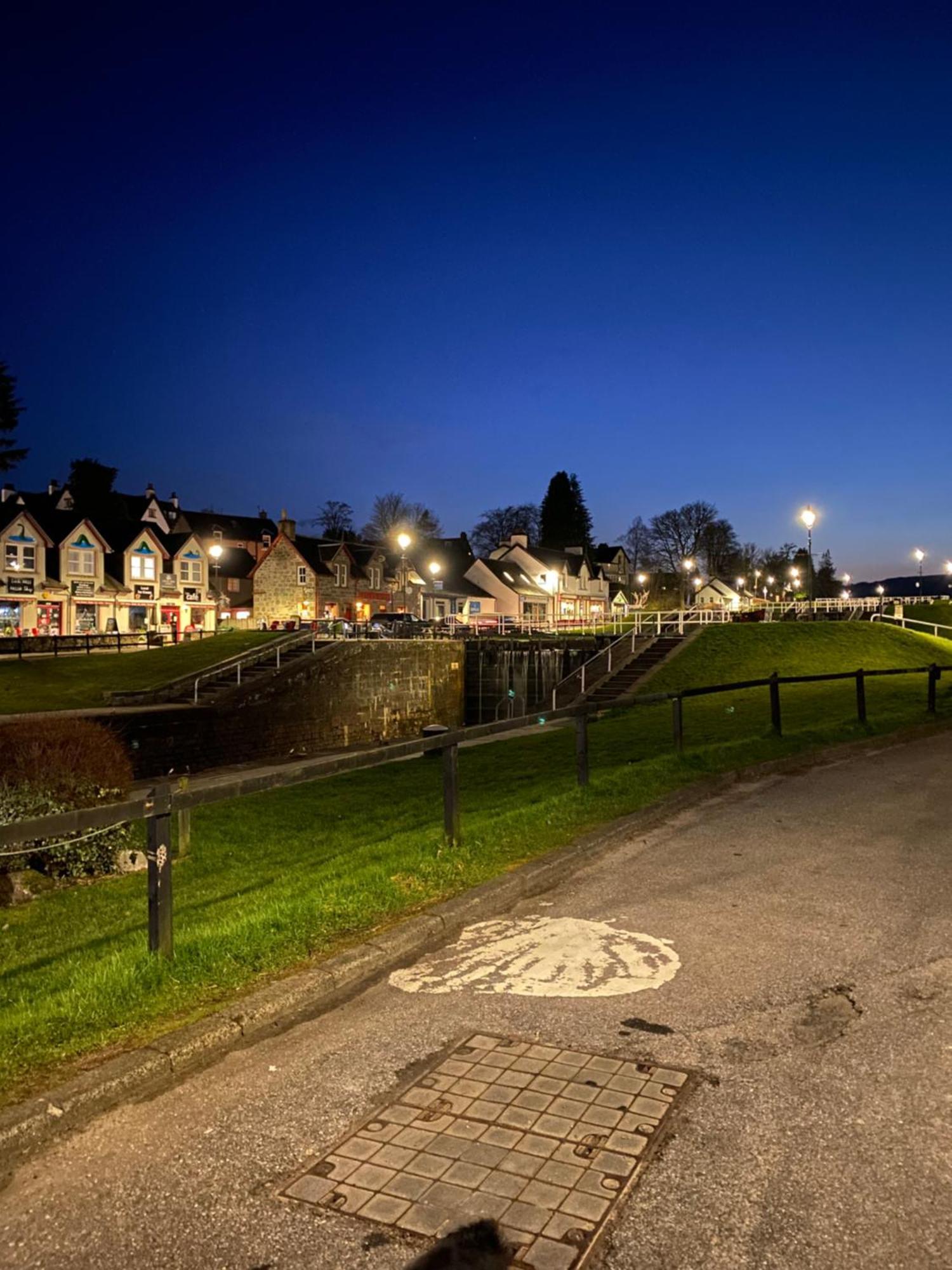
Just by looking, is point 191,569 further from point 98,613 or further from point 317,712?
point 317,712

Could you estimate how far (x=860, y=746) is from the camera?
644 inches

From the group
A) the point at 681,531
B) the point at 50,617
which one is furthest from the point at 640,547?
the point at 50,617

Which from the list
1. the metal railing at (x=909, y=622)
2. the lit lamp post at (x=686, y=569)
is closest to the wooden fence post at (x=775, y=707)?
the metal railing at (x=909, y=622)

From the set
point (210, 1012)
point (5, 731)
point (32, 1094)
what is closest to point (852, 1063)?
point (210, 1012)

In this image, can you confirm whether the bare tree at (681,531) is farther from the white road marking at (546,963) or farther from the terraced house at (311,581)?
the white road marking at (546,963)

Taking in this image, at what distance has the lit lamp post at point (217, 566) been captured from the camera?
3150 inches

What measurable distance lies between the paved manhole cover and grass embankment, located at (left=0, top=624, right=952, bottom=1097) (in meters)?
1.60

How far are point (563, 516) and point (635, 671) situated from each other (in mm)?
94210

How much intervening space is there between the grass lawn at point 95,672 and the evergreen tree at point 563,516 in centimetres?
8693

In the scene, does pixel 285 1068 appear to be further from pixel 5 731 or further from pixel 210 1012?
pixel 5 731

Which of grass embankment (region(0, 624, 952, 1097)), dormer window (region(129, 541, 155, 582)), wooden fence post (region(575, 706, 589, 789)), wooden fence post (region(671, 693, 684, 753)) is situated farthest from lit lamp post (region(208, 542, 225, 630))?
wooden fence post (region(575, 706, 589, 789))

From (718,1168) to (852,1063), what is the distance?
1262mm

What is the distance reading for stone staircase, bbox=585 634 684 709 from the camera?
3678 cm

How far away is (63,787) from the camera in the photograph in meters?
11.3
